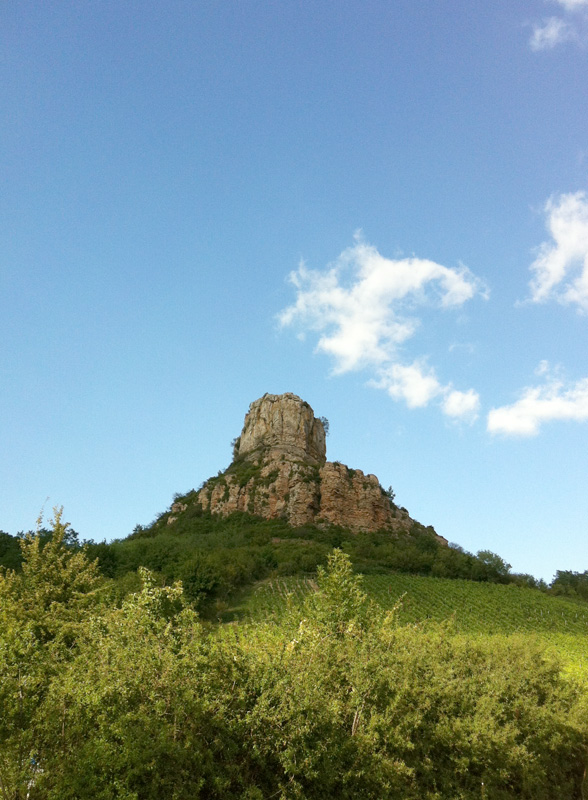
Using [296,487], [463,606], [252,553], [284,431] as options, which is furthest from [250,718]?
[284,431]

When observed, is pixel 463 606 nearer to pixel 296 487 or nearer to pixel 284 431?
pixel 296 487

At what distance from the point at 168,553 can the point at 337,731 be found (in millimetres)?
43493

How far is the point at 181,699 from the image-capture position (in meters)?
9.80

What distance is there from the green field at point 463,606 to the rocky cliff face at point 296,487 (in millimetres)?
21498

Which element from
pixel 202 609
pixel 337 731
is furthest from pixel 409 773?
pixel 202 609

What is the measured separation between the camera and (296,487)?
80.3 meters

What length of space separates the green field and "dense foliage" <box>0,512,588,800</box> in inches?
792

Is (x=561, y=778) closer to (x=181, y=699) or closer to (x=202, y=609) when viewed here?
(x=181, y=699)

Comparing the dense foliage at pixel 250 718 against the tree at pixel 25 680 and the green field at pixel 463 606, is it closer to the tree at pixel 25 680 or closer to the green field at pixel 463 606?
the tree at pixel 25 680

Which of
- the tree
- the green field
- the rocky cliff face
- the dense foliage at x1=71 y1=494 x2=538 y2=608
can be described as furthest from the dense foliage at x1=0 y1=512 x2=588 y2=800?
the rocky cliff face

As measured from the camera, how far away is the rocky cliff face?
259ft

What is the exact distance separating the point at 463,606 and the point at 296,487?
1458 inches

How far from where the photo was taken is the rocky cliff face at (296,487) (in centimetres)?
7888

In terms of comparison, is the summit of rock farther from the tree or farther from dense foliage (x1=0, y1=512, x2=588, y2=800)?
dense foliage (x1=0, y1=512, x2=588, y2=800)
